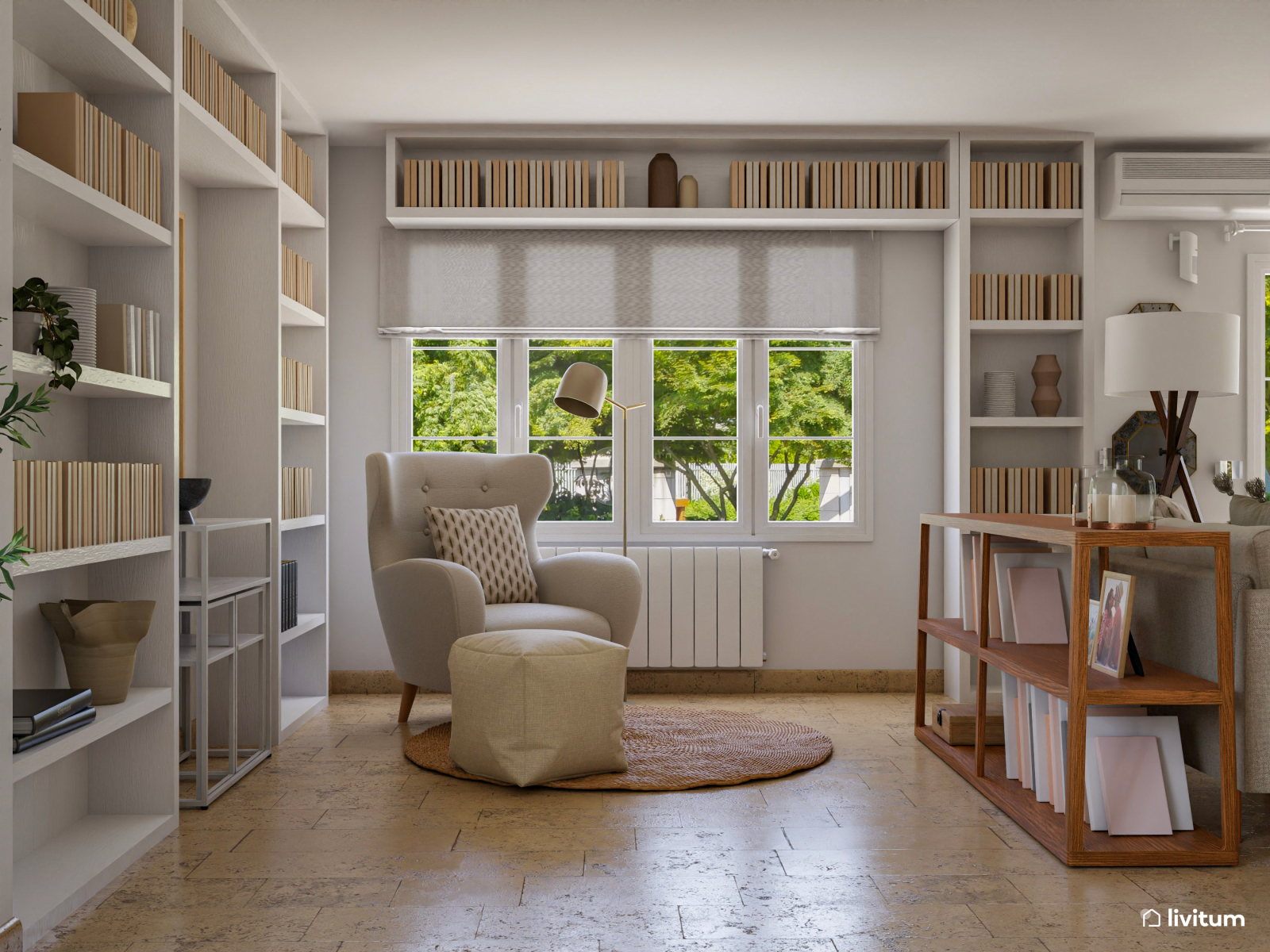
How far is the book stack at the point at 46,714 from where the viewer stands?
210 cm

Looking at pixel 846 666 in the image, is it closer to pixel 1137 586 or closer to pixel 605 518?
pixel 605 518

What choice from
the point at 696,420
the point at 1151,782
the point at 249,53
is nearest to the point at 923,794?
the point at 1151,782

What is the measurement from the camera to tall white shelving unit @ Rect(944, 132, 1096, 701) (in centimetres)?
461

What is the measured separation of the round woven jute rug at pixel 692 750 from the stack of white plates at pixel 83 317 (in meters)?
1.70

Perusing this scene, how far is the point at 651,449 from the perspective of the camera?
16.1ft

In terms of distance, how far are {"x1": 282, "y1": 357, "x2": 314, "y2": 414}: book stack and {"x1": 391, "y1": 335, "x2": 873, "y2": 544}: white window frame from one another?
589 millimetres

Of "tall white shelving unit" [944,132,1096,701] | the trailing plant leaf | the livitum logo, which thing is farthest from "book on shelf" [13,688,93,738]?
"tall white shelving unit" [944,132,1096,701]

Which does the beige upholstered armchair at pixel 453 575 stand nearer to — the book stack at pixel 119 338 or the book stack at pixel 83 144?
the book stack at pixel 119 338

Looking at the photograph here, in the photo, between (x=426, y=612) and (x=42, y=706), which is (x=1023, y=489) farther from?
(x=42, y=706)

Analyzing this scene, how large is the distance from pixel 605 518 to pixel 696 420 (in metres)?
0.66

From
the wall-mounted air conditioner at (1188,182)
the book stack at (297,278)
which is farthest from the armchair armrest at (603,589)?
the wall-mounted air conditioner at (1188,182)

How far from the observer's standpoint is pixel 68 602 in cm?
258

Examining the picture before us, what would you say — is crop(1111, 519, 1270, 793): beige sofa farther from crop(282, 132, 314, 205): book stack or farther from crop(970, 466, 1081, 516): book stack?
crop(282, 132, 314, 205): book stack

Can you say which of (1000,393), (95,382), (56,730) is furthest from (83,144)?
(1000,393)
